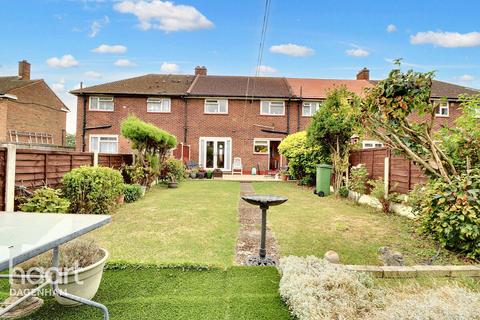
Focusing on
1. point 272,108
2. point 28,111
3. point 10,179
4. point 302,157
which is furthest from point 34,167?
point 28,111

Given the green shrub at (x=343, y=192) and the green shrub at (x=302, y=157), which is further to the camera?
the green shrub at (x=302, y=157)

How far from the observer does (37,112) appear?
76.5 ft

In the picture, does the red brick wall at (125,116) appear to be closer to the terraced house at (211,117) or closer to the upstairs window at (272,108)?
the terraced house at (211,117)

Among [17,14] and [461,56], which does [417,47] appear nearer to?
[461,56]

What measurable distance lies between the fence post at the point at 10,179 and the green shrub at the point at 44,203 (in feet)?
0.61

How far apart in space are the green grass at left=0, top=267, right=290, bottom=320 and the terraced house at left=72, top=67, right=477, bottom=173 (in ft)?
53.3

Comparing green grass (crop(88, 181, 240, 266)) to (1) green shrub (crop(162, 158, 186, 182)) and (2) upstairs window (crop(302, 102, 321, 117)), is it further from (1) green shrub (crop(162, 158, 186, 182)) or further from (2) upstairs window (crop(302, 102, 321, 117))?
(2) upstairs window (crop(302, 102, 321, 117))

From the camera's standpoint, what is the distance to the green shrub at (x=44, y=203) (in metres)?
5.34

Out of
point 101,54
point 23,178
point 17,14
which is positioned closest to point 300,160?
point 23,178

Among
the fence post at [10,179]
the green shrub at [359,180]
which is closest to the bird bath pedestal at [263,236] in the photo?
the fence post at [10,179]

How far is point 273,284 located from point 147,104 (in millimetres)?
18173

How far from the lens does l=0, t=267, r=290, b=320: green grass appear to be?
2.57 m

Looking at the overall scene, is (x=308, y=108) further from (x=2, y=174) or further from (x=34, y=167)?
(x=2, y=174)

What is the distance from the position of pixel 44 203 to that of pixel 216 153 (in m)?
14.4
